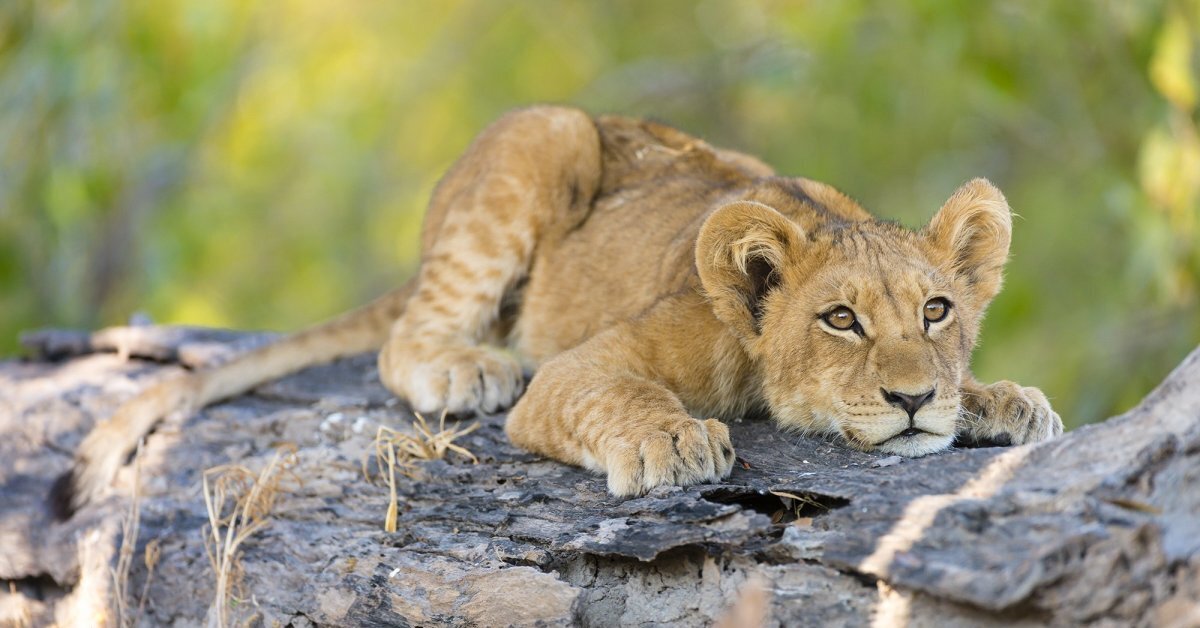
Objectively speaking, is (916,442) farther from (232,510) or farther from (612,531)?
(232,510)

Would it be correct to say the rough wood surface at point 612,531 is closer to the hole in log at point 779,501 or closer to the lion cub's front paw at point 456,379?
the hole in log at point 779,501

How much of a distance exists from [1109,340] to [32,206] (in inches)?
298

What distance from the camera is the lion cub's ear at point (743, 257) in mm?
4203

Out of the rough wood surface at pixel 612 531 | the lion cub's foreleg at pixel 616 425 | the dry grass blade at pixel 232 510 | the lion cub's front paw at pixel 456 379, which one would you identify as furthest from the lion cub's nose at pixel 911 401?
the dry grass blade at pixel 232 510

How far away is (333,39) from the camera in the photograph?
16.0 meters

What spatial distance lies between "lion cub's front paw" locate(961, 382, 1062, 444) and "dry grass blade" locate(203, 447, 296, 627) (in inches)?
90.6

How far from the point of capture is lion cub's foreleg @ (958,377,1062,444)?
13.2 ft

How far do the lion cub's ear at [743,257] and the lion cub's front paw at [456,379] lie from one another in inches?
45.8

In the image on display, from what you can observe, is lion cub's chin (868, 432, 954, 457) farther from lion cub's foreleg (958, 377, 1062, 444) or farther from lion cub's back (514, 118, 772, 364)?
lion cub's back (514, 118, 772, 364)

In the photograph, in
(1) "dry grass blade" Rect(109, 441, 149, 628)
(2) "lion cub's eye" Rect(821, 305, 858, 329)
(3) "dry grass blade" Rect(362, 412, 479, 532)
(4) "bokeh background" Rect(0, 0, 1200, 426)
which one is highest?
(4) "bokeh background" Rect(0, 0, 1200, 426)

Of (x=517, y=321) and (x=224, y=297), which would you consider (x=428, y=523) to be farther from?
(x=224, y=297)

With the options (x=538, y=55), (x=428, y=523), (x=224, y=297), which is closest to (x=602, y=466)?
(x=428, y=523)

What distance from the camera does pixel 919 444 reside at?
3.78 metres

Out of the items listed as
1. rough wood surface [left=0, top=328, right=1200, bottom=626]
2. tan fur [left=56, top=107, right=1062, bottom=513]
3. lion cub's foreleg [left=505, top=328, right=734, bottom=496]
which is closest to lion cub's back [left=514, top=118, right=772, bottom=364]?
tan fur [left=56, top=107, right=1062, bottom=513]
